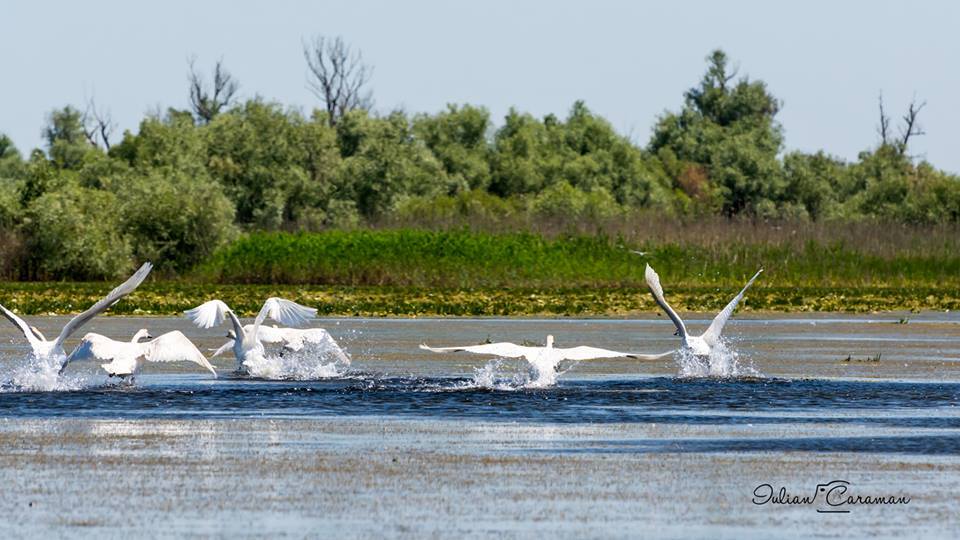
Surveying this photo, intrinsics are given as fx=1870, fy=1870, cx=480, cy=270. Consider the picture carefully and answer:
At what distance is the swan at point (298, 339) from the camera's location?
23750 millimetres

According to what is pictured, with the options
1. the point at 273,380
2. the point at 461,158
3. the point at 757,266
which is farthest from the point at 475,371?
the point at 461,158

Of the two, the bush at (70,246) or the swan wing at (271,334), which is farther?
the bush at (70,246)

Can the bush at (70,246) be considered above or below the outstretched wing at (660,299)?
above

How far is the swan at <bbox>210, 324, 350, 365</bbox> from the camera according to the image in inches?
935

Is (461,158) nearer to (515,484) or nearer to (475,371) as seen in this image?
(475,371)

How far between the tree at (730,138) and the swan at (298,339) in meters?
74.7

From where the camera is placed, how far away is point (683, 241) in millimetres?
52719

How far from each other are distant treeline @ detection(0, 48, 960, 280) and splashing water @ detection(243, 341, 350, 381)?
102 ft

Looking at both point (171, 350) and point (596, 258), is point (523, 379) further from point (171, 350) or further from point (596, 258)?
point (596, 258)

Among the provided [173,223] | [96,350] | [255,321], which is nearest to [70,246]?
[173,223]

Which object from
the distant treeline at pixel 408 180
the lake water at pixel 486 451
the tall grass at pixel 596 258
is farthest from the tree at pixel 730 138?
the lake water at pixel 486 451

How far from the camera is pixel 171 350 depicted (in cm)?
2152

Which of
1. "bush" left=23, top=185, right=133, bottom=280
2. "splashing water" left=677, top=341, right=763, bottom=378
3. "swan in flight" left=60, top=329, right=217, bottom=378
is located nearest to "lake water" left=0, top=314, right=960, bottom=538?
"splashing water" left=677, top=341, right=763, bottom=378

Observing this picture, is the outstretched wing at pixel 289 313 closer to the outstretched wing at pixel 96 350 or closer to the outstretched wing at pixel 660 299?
the outstretched wing at pixel 96 350
